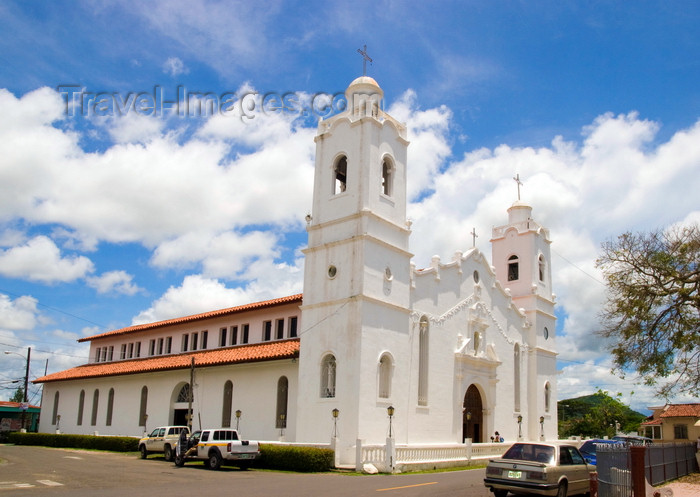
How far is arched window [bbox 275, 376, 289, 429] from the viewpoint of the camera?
2892cm

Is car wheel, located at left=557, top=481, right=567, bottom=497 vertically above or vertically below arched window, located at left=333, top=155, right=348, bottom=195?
below

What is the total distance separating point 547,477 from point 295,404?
15.9 metres

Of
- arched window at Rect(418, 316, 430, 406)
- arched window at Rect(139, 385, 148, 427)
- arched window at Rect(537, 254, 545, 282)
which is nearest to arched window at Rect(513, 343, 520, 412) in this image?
arched window at Rect(537, 254, 545, 282)

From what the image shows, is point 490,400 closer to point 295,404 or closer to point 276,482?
point 295,404

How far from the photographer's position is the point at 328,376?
26000 millimetres

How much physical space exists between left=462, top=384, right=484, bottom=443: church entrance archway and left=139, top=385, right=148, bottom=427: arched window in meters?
18.8

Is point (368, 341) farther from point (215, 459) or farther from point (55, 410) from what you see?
point (55, 410)

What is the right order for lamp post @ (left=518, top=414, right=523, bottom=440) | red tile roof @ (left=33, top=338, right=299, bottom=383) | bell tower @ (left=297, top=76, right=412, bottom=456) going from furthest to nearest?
lamp post @ (left=518, top=414, right=523, bottom=440), red tile roof @ (left=33, top=338, right=299, bottom=383), bell tower @ (left=297, top=76, right=412, bottom=456)

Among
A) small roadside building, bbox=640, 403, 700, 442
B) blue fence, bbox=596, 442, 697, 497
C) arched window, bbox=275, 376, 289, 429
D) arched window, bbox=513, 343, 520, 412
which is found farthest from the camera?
small roadside building, bbox=640, 403, 700, 442

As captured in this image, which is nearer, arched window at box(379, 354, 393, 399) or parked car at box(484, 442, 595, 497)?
parked car at box(484, 442, 595, 497)

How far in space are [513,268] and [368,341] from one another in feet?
A: 56.7

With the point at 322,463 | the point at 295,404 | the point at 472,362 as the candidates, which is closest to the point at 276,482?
the point at 322,463

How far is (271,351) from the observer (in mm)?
30547

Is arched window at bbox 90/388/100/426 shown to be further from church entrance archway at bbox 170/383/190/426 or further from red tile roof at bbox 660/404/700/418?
red tile roof at bbox 660/404/700/418
